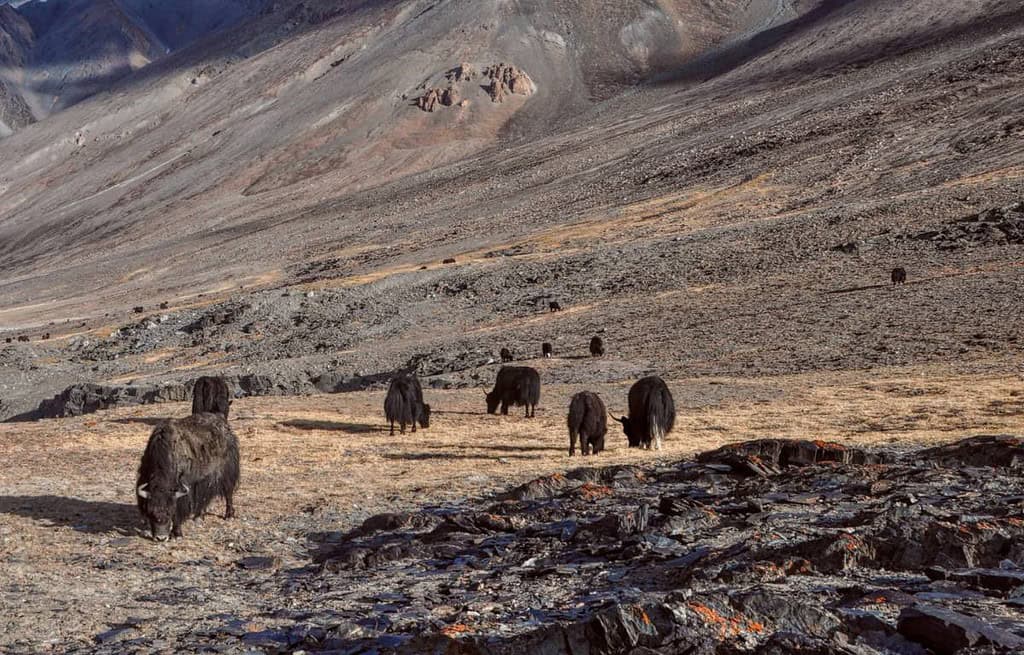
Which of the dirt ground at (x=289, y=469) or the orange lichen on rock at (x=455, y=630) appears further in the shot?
the dirt ground at (x=289, y=469)

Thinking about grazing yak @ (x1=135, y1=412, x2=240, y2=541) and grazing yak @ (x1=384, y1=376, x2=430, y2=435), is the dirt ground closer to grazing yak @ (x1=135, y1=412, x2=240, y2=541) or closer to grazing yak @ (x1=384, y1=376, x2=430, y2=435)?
grazing yak @ (x1=135, y1=412, x2=240, y2=541)

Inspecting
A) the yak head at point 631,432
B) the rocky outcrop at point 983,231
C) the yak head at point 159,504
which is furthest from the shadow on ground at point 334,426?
the rocky outcrop at point 983,231

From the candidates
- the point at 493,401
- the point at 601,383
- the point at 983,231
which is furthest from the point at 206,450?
the point at 983,231

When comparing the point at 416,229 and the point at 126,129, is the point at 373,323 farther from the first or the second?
the point at 126,129

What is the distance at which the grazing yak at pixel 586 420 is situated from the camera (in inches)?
679

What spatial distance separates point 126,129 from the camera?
188 meters

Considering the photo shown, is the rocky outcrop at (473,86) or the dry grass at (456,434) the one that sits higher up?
the rocky outcrop at (473,86)

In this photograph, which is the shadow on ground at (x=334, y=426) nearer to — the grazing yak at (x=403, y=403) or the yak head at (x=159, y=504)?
the grazing yak at (x=403, y=403)

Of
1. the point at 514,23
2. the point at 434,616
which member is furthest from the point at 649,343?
the point at 514,23

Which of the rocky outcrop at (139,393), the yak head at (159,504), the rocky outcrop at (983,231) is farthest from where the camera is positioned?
the rocky outcrop at (983,231)

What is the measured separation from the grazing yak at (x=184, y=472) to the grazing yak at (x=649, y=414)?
7472mm

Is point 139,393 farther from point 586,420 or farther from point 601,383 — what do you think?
point 586,420

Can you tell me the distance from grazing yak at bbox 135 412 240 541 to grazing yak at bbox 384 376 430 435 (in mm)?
7753

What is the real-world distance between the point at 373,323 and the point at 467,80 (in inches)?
4241
